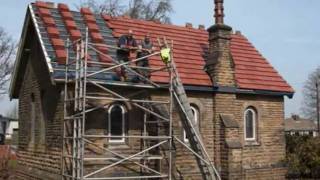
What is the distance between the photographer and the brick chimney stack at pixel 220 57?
17.3 meters

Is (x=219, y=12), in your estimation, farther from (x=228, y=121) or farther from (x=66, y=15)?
(x=66, y=15)

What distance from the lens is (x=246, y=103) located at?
18.1 m

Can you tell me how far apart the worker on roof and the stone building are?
13.5 inches

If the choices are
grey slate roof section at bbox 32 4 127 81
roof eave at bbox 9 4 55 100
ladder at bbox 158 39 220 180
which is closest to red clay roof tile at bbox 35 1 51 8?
grey slate roof section at bbox 32 4 127 81

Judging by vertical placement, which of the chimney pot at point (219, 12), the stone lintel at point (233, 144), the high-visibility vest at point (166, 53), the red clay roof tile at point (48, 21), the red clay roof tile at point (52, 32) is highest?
the chimney pot at point (219, 12)

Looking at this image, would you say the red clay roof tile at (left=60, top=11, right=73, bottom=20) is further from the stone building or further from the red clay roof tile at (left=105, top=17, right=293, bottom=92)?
the red clay roof tile at (left=105, top=17, right=293, bottom=92)

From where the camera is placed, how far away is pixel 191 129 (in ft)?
48.1

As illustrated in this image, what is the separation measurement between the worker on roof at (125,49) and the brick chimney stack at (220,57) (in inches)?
130

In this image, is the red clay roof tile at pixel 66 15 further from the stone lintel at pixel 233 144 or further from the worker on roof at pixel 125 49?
the stone lintel at pixel 233 144

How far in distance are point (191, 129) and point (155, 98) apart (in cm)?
194

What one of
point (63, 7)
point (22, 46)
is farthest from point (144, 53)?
point (22, 46)

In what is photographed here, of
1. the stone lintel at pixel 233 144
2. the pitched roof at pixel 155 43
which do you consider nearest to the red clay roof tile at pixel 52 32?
the pitched roof at pixel 155 43

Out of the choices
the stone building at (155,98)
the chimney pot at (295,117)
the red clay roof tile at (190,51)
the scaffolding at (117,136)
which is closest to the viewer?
the scaffolding at (117,136)

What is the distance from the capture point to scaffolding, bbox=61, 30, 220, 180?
13570 millimetres
